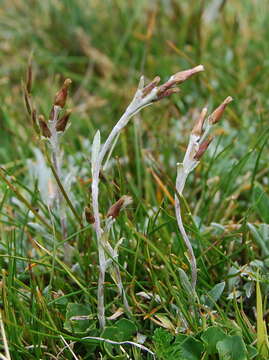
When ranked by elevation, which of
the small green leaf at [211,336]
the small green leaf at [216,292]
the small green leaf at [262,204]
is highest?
the small green leaf at [262,204]

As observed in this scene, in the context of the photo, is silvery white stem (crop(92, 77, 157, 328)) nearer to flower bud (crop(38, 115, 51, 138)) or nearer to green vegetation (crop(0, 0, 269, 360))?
green vegetation (crop(0, 0, 269, 360))

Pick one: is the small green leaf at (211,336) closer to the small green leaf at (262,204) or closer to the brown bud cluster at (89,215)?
the brown bud cluster at (89,215)

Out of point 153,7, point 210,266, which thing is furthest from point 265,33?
point 210,266

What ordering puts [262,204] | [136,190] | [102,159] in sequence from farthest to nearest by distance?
1. [136,190]
2. [262,204]
3. [102,159]

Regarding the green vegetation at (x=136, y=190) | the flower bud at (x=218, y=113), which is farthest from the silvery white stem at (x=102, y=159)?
the flower bud at (x=218, y=113)

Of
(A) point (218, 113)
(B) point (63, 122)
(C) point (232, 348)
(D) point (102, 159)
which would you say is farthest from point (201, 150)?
(C) point (232, 348)

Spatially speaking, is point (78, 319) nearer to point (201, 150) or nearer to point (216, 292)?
point (216, 292)

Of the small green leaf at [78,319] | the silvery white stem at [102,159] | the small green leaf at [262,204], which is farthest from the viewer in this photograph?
the small green leaf at [262,204]
